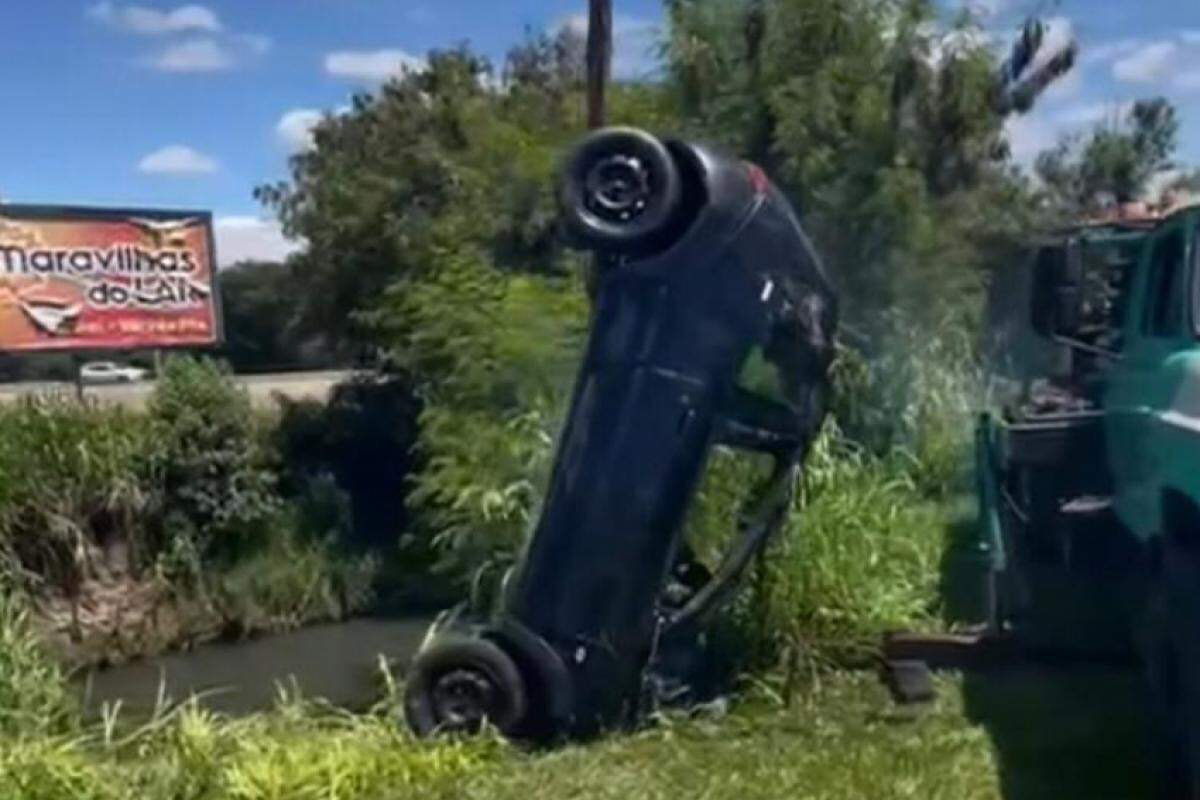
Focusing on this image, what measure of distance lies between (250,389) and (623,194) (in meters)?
16.4

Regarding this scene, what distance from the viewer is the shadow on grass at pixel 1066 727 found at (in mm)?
6234

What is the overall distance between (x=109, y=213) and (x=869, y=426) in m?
13.9

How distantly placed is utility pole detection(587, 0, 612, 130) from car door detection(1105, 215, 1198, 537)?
433 inches

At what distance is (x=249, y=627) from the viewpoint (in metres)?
21.0

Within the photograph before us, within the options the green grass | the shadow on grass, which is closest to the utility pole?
the shadow on grass

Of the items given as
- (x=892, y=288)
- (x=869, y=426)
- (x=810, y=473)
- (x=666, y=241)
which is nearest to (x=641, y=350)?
(x=666, y=241)

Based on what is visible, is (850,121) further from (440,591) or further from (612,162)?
(612,162)

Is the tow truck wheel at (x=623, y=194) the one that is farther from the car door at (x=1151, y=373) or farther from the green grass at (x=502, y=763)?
the green grass at (x=502, y=763)

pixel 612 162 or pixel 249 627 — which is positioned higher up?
pixel 612 162

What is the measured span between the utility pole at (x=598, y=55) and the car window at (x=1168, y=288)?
1110 cm

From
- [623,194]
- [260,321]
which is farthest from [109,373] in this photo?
[623,194]

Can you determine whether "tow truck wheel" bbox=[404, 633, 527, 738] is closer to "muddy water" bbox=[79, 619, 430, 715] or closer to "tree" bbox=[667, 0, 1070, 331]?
"muddy water" bbox=[79, 619, 430, 715]

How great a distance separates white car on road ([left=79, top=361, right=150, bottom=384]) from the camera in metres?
24.6

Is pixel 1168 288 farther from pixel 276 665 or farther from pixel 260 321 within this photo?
pixel 260 321
